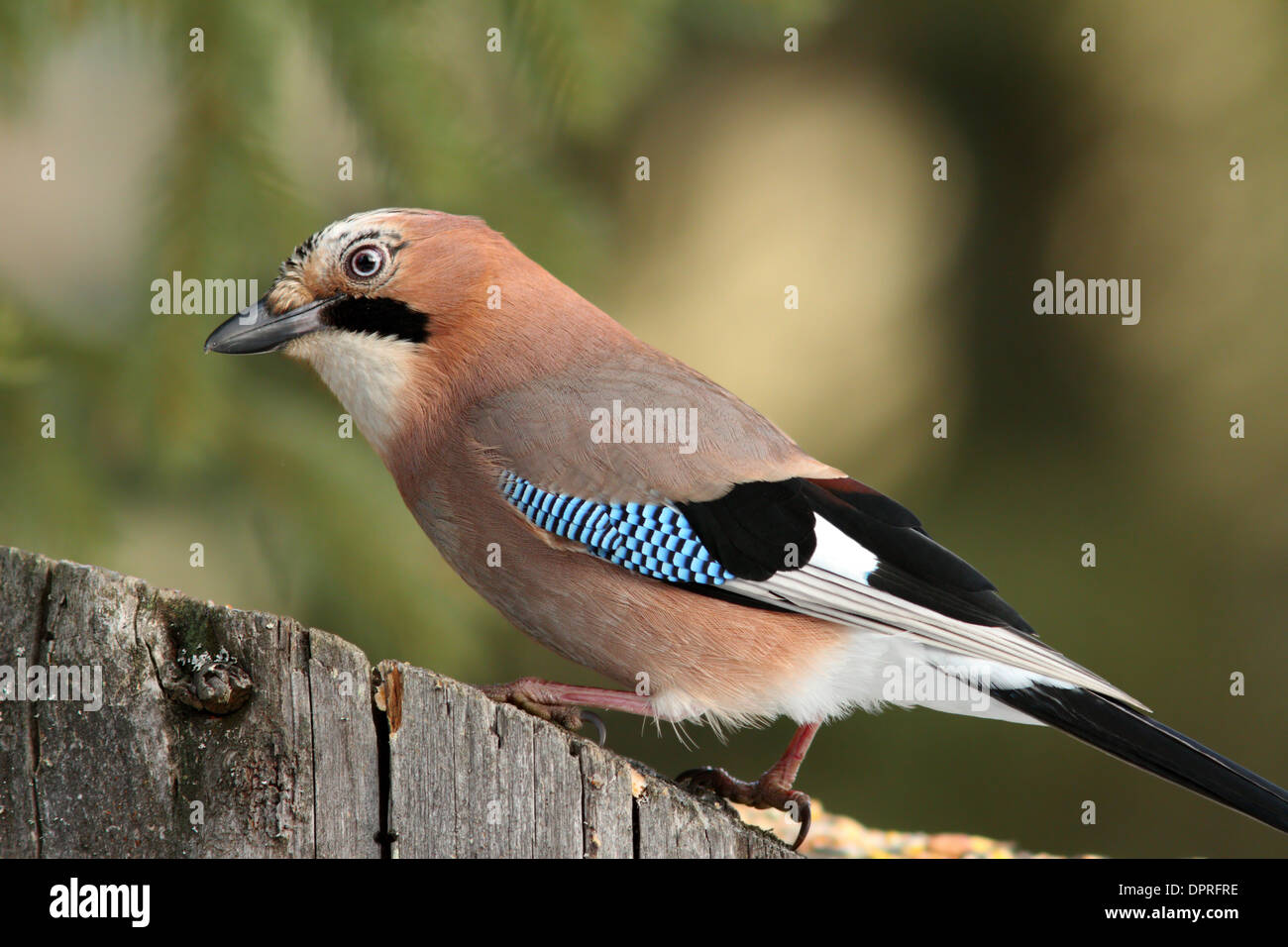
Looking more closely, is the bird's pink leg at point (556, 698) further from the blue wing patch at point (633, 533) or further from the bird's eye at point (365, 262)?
the bird's eye at point (365, 262)

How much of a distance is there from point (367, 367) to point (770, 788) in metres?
1.71

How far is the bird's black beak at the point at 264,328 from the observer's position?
3.95m

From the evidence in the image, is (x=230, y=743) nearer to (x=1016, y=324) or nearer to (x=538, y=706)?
(x=538, y=706)

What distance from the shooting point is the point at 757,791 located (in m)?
3.97

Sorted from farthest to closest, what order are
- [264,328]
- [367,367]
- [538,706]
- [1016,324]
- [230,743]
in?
[1016,324] < [367,367] < [264,328] < [538,706] < [230,743]

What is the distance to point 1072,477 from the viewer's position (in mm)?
8633

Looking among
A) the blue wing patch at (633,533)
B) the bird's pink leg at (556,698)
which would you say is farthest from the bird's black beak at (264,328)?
the bird's pink leg at (556,698)

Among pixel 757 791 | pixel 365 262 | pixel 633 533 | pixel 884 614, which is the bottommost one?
pixel 757 791

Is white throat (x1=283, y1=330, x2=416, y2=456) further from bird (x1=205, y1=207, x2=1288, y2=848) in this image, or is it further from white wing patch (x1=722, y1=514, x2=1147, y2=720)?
white wing patch (x1=722, y1=514, x2=1147, y2=720)

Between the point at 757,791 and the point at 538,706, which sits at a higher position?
the point at 538,706

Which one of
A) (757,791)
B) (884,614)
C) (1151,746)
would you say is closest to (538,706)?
(757,791)

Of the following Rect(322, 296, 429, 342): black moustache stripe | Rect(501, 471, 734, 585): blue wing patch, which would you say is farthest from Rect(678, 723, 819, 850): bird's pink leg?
Rect(322, 296, 429, 342): black moustache stripe

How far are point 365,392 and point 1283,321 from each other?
6411 millimetres
